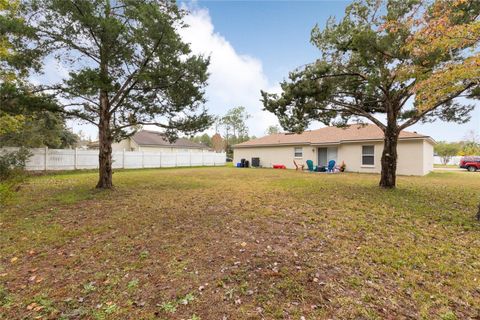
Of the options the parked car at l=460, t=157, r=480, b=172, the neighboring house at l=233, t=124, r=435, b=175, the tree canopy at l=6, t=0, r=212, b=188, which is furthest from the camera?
the parked car at l=460, t=157, r=480, b=172

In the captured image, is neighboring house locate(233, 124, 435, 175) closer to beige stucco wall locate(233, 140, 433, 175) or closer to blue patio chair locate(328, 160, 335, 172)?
beige stucco wall locate(233, 140, 433, 175)

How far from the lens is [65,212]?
6098 mm

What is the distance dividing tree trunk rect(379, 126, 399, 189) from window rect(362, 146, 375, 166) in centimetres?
797

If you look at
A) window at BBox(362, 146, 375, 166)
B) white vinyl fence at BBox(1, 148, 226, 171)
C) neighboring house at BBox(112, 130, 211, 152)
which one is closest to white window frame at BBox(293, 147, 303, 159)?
window at BBox(362, 146, 375, 166)

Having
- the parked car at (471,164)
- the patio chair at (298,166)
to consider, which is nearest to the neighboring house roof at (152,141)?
the patio chair at (298,166)

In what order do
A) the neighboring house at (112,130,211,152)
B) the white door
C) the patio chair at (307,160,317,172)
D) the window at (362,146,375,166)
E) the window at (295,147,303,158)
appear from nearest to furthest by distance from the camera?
the window at (362,146,375,166)
the patio chair at (307,160,317,172)
the white door
the window at (295,147,303,158)
the neighboring house at (112,130,211,152)

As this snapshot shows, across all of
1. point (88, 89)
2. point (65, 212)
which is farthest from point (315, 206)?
point (88, 89)

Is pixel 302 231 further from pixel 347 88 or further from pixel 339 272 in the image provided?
pixel 347 88

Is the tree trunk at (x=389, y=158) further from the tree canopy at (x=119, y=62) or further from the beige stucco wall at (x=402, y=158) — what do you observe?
the beige stucco wall at (x=402, y=158)

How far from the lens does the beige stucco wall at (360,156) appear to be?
1506 cm

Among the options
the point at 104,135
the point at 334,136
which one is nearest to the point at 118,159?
the point at 104,135

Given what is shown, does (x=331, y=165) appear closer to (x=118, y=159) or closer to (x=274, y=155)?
(x=274, y=155)

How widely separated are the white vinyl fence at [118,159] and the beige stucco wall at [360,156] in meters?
6.74

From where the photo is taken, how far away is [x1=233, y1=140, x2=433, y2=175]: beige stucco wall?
15062mm
